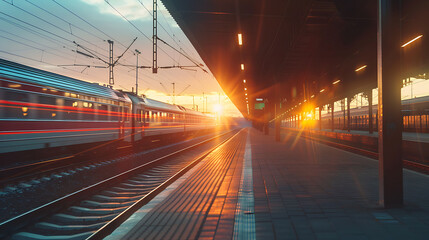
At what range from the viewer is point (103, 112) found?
1360 centimetres

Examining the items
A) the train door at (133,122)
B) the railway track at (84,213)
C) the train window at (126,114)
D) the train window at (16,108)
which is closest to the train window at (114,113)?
the train window at (126,114)

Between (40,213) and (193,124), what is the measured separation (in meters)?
33.5

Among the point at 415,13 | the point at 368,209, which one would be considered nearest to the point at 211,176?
the point at 368,209

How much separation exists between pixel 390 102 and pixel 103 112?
39.7ft

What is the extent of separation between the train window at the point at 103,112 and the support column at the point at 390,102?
1178 centimetres

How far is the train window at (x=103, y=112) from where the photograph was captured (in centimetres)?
1327

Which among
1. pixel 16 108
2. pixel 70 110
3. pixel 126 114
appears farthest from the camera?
pixel 126 114

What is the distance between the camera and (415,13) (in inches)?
406

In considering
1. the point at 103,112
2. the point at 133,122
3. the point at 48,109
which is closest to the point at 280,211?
the point at 48,109

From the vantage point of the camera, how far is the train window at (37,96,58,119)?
9.59m

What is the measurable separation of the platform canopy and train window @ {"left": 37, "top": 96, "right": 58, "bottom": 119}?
17.4 feet

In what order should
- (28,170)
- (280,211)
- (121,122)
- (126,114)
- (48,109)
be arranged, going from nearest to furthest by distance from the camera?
(280,211), (28,170), (48,109), (121,122), (126,114)

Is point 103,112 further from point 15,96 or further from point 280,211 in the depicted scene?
point 280,211

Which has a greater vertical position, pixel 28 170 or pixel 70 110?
pixel 70 110
